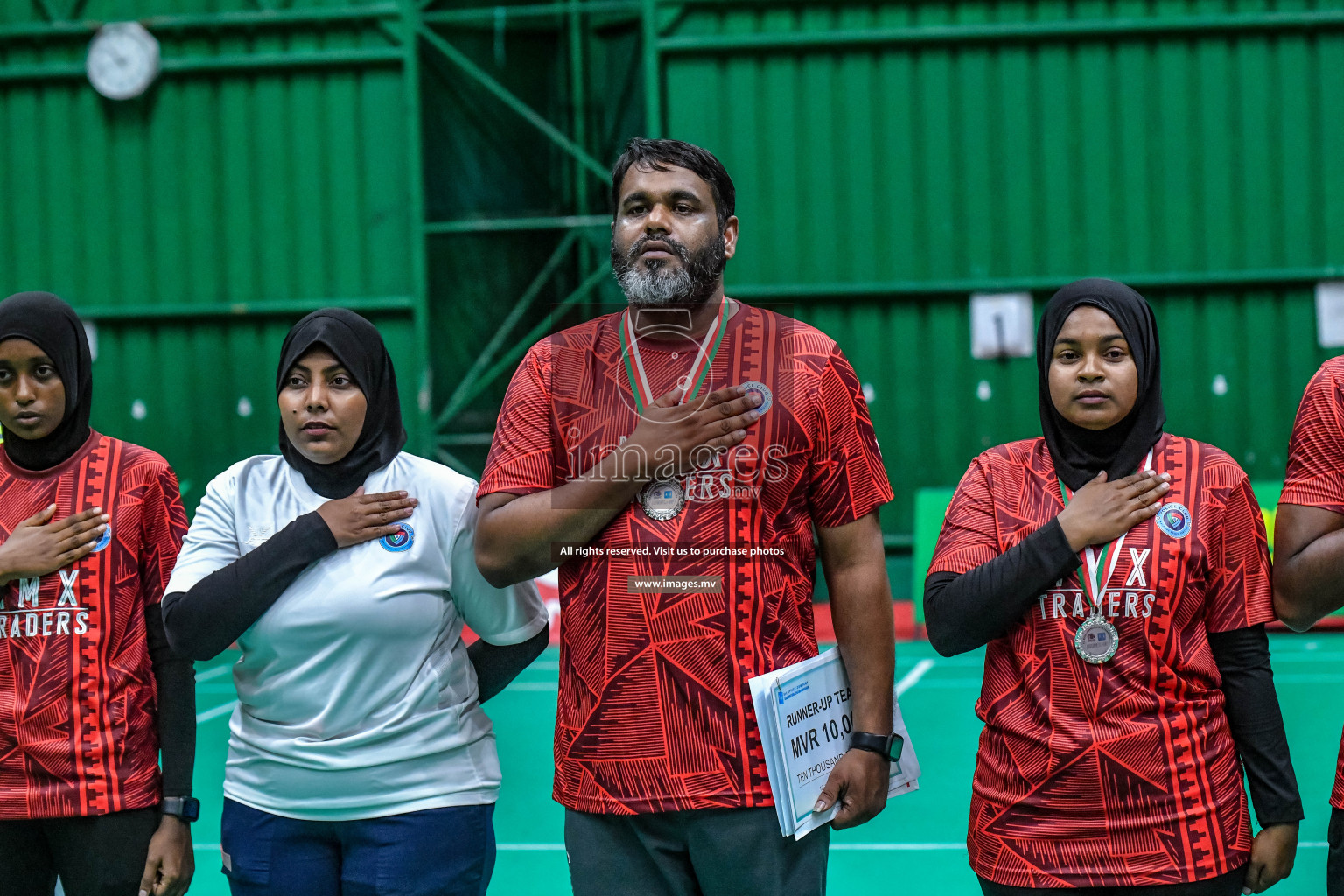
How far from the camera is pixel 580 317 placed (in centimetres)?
263

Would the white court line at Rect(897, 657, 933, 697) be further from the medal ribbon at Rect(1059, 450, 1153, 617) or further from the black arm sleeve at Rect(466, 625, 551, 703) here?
the medal ribbon at Rect(1059, 450, 1153, 617)

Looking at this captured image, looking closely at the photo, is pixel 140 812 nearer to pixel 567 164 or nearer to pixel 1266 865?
pixel 1266 865

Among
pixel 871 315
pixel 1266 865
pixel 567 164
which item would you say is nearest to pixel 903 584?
pixel 871 315

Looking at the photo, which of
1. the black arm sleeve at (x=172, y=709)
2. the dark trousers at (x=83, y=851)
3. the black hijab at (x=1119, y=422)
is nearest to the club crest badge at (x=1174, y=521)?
the black hijab at (x=1119, y=422)

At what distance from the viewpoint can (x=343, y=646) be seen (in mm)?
2557

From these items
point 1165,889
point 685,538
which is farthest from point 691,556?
point 1165,889

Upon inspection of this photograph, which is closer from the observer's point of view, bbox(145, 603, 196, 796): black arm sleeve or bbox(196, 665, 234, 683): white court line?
bbox(145, 603, 196, 796): black arm sleeve

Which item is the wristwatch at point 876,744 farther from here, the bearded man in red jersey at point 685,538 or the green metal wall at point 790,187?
the green metal wall at point 790,187

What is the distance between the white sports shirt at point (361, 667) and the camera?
2.53 m

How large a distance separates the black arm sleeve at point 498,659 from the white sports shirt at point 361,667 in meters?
0.11

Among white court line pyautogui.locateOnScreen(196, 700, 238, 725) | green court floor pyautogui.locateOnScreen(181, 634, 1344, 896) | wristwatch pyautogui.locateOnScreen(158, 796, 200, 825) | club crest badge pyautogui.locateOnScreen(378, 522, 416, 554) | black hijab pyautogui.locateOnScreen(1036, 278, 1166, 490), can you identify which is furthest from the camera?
white court line pyautogui.locateOnScreen(196, 700, 238, 725)

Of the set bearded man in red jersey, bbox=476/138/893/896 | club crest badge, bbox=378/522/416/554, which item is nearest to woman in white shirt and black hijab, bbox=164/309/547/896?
club crest badge, bbox=378/522/416/554

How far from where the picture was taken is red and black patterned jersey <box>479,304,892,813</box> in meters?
2.28

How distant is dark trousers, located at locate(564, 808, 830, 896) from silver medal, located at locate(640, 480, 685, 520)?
1.74ft
